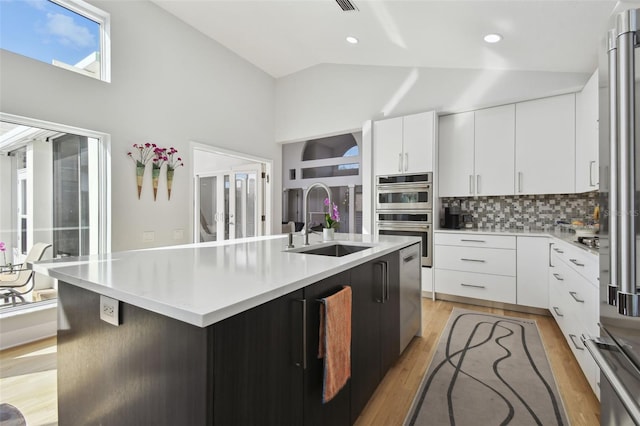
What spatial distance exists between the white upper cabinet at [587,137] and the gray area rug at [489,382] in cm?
146

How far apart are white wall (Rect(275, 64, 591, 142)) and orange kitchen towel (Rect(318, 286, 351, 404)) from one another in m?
3.30

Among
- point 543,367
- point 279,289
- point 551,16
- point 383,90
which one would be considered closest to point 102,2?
point 383,90

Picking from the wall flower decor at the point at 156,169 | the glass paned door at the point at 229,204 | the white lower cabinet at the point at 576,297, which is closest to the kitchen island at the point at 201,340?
the white lower cabinet at the point at 576,297

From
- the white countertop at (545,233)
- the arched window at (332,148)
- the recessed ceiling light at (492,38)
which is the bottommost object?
the white countertop at (545,233)

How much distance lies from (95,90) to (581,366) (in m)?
4.54

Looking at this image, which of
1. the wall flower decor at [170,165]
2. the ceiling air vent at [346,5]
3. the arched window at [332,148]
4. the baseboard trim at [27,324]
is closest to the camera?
the baseboard trim at [27,324]

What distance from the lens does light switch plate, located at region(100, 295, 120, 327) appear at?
103 centimetres

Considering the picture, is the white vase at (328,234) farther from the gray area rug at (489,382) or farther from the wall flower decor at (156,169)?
the wall flower decor at (156,169)

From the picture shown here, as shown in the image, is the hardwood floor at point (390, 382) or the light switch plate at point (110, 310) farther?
the hardwood floor at point (390, 382)

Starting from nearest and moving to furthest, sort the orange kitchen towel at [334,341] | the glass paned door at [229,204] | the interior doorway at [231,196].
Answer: the orange kitchen towel at [334,341] < the interior doorway at [231,196] < the glass paned door at [229,204]

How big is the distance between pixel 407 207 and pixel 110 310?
3426mm

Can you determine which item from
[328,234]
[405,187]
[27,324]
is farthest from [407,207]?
[27,324]

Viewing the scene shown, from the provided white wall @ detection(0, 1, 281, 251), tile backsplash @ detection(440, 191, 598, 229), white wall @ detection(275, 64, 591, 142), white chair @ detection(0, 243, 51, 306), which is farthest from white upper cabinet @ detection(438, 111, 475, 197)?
white chair @ detection(0, 243, 51, 306)

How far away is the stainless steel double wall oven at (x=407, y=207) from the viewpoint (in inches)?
147
